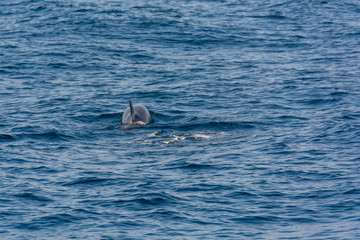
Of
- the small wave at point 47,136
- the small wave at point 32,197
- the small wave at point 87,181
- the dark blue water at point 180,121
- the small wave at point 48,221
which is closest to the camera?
the small wave at point 48,221

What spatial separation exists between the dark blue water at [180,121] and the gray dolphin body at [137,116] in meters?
0.62

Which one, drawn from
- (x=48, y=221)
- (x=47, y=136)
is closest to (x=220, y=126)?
(x=47, y=136)

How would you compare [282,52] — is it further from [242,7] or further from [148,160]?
[148,160]

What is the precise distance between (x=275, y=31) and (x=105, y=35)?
11.7 m

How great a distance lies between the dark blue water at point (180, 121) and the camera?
16578 millimetres

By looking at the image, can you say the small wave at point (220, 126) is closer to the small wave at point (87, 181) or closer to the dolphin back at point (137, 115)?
the dolphin back at point (137, 115)

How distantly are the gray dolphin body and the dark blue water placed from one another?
0.62 metres

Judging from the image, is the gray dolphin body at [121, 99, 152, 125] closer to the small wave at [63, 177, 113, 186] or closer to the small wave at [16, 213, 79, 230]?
the small wave at [63, 177, 113, 186]

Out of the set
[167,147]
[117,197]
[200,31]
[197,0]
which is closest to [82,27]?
Answer: [200,31]

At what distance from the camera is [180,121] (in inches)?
1022

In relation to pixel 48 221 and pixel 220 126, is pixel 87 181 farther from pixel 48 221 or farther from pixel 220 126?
pixel 220 126

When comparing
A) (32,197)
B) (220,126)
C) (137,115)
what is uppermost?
(137,115)

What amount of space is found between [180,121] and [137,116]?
1839 mm

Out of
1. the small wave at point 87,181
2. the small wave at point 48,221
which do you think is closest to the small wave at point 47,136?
the small wave at point 87,181
